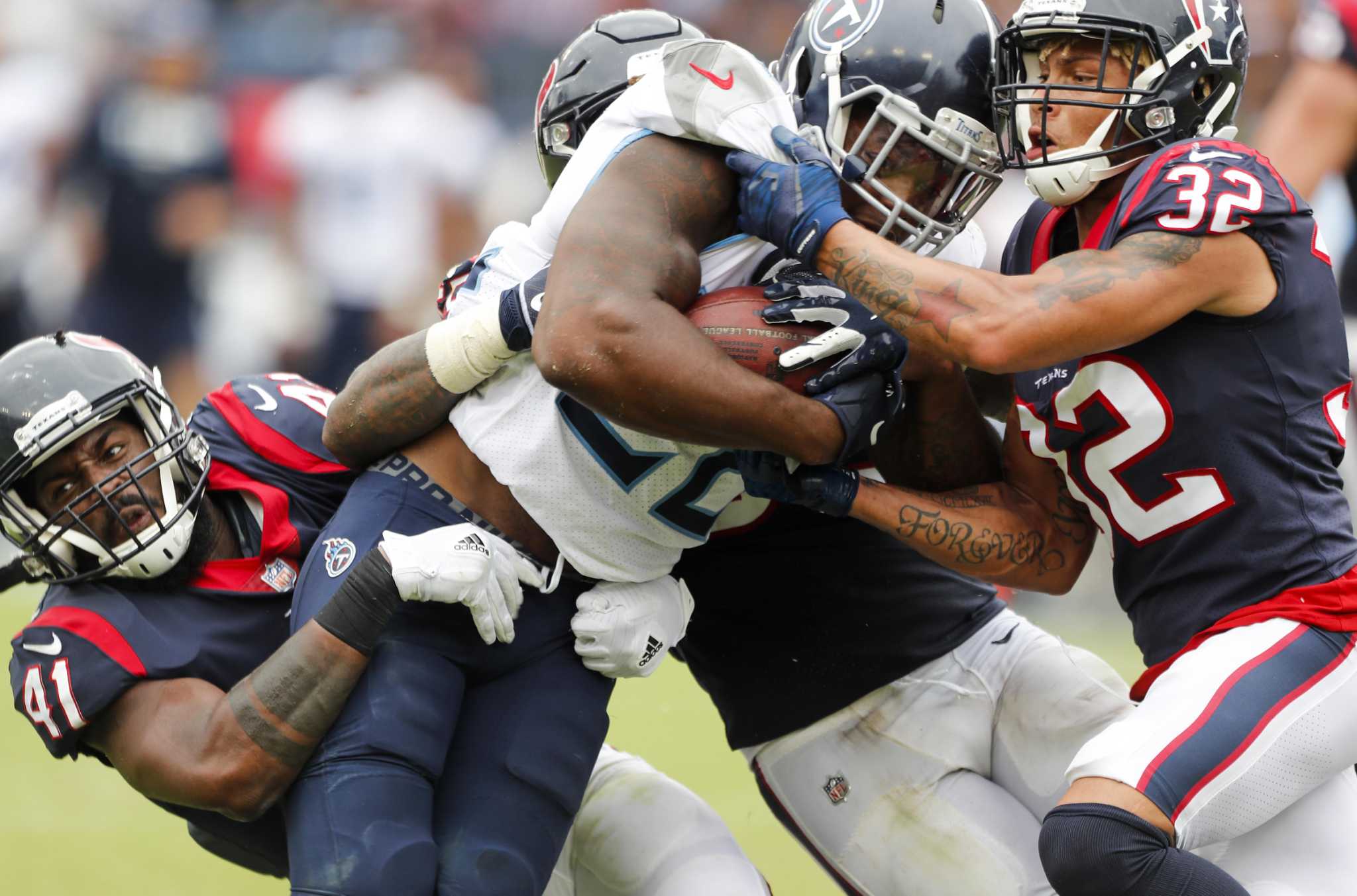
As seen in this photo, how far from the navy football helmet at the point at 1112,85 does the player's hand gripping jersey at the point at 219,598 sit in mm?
1573

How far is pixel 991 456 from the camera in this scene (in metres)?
3.19

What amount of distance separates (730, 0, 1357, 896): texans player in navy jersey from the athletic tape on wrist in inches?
26.8

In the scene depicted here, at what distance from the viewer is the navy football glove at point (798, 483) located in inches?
106

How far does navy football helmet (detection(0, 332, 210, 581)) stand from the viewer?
2910mm

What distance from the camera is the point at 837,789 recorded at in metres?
3.10

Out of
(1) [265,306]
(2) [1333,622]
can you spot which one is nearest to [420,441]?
(2) [1333,622]

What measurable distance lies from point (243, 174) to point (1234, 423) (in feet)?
19.6

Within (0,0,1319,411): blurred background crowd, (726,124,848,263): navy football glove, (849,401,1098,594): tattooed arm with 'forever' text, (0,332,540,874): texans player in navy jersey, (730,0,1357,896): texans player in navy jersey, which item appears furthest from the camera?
(0,0,1319,411): blurred background crowd

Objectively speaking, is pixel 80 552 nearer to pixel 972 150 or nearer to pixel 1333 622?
pixel 972 150

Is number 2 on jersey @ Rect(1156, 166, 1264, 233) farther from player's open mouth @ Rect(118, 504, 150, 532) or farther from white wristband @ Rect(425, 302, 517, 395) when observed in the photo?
player's open mouth @ Rect(118, 504, 150, 532)

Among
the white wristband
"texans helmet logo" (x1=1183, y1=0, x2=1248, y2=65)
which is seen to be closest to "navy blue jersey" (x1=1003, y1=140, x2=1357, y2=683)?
"texans helmet logo" (x1=1183, y1=0, x2=1248, y2=65)

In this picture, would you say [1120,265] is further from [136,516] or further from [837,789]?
[136,516]

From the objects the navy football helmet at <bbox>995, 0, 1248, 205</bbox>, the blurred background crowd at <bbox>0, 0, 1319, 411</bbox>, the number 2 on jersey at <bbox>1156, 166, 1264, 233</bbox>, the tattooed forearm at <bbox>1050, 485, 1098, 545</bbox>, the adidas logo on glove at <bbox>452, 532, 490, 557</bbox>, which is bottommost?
the blurred background crowd at <bbox>0, 0, 1319, 411</bbox>

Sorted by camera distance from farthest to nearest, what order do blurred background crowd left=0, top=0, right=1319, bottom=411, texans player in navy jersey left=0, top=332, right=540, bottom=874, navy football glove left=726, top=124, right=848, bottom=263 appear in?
blurred background crowd left=0, top=0, right=1319, bottom=411
texans player in navy jersey left=0, top=332, right=540, bottom=874
navy football glove left=726, top=124, right=848, bottom=263
